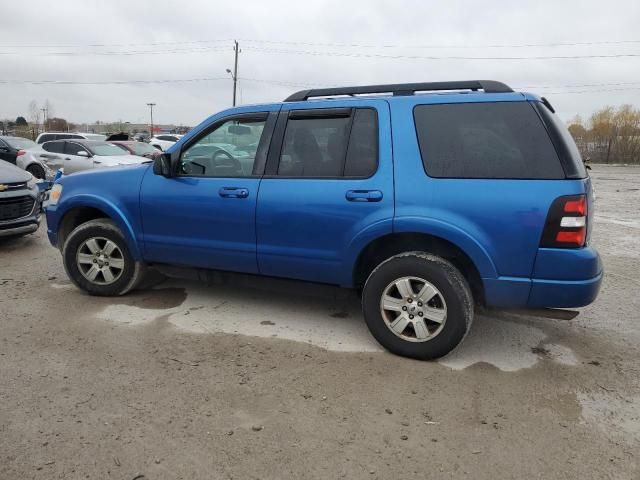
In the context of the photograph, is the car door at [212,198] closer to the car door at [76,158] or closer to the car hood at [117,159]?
the car hood at [117,159]

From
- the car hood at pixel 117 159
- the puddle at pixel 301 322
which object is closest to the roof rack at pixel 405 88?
Answer: the puddle at pixel 301 322

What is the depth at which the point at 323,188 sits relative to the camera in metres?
3.70

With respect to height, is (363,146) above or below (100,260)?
above

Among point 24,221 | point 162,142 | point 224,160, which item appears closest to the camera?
point 224,160

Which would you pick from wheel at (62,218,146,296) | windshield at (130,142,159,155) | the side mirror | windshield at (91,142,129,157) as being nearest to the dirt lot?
wheel at (62,218,146,296)

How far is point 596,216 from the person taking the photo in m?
10.5

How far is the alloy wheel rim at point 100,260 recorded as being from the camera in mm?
4665

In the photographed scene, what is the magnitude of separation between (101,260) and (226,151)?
5.42 ft

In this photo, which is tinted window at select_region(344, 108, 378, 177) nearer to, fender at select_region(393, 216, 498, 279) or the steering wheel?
fender at select_region(393, 216, 498, 279)

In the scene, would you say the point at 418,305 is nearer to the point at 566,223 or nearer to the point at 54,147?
the point at 566,223

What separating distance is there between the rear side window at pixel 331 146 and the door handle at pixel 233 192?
1.05 ft

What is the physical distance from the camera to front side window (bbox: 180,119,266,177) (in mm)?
4082

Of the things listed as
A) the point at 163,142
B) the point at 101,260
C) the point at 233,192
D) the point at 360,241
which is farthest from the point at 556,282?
the point at 163,142

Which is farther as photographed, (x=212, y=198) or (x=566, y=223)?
(x=212, y=198)
